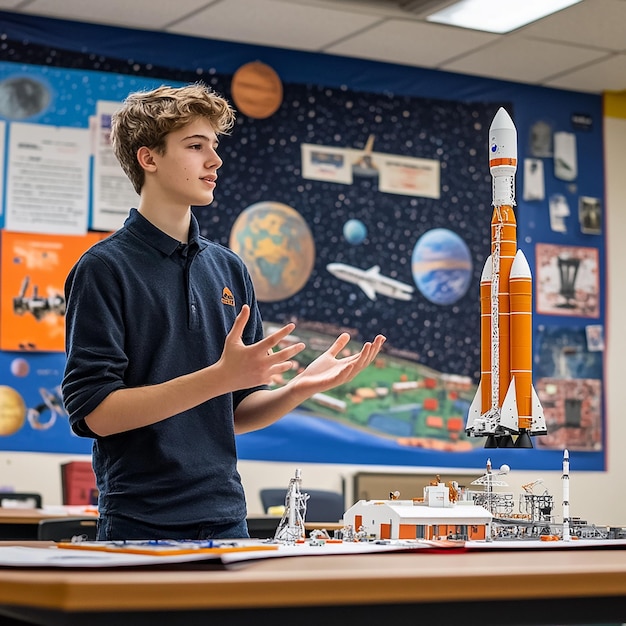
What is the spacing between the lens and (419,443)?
6.51 m

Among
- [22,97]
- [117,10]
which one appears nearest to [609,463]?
[117,10]

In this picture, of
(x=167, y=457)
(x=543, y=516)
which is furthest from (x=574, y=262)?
(x=167, y=457)

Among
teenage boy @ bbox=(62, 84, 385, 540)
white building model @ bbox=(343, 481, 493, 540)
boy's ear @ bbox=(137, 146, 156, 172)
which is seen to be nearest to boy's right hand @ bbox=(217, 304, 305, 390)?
teenage boy @ bbox=(62, 84, 385, 540)

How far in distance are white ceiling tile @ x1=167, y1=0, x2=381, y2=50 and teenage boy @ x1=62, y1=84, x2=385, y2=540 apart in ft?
11.9

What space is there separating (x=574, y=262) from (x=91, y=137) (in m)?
3.07

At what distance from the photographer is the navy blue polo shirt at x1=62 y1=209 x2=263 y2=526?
6.76ft

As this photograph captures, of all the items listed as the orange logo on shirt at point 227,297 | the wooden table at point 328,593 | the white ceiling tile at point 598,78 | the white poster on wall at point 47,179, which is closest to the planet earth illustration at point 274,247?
the white poster on wall at point 47,179

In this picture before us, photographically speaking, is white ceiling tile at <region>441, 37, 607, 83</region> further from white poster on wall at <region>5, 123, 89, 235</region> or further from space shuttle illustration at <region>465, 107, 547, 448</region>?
space shuttle illustration at <region>465, 107, 547, 448</region>

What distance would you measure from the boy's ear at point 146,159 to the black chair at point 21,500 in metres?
3.04

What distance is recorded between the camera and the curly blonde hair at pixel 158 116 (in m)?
2.27

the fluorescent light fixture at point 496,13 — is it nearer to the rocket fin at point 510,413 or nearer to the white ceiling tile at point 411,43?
the white ceiling tile at point 411,43

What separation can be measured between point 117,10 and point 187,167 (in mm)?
3859

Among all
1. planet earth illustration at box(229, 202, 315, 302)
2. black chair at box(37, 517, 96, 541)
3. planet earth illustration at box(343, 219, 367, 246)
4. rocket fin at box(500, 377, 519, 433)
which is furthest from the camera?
planet earth illustration at box(343, 219, 367, 246)

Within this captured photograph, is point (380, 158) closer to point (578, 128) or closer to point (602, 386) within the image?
point (578, 128)
